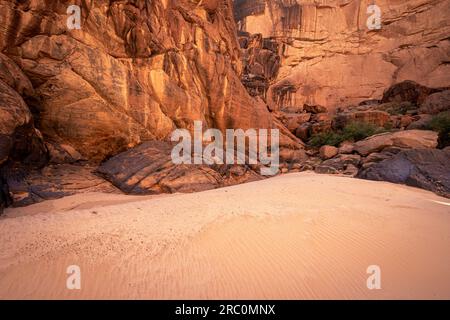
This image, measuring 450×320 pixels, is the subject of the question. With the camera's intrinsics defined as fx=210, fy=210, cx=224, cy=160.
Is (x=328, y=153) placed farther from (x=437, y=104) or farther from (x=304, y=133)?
(x=437, y=104)

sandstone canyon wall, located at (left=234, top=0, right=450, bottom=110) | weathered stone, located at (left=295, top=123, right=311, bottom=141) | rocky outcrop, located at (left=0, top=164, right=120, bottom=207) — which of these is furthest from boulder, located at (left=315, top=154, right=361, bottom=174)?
sandstone canyon wall, located at (left=234, top=0, right=450, bottom=110)

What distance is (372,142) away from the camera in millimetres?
9328

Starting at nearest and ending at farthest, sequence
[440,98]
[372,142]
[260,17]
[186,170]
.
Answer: [186,170] → [372,142] → [440,98] → [260,17]

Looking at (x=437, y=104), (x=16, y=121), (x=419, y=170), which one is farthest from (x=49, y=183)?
(x=437, y=104)

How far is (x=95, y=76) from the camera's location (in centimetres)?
614

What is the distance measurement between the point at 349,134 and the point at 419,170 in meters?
9.04

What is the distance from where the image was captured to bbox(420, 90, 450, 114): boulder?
13.8 meters

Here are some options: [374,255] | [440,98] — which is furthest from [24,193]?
[440,98]

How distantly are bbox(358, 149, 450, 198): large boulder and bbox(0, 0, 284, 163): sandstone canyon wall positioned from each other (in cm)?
653

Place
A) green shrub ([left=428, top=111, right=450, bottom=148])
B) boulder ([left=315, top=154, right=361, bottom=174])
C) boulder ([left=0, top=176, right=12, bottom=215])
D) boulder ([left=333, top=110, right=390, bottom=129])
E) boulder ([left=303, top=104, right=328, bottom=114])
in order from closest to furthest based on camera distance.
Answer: boulder ([left=0, top=176, right=12, bottom=215])
boulder ([left=315, top=154, right=361, bottom=174])
green shrub ([left=428, top=111, right=450, bottom=148])
boulder ([left=333, top=110, right=390, bottom=129])
boulder ([left=303, top=104, right=328, bottom=114])

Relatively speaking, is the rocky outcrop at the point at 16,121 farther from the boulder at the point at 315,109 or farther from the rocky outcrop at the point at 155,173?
the boulder at the point at 315,109

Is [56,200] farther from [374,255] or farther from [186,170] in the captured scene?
[374,255]

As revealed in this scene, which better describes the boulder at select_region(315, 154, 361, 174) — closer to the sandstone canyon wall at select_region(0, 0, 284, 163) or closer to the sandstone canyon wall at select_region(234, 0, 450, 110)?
the sandstone canyon wall at select_region(0, 0, 284, 163)

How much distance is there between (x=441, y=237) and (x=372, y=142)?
861cm
